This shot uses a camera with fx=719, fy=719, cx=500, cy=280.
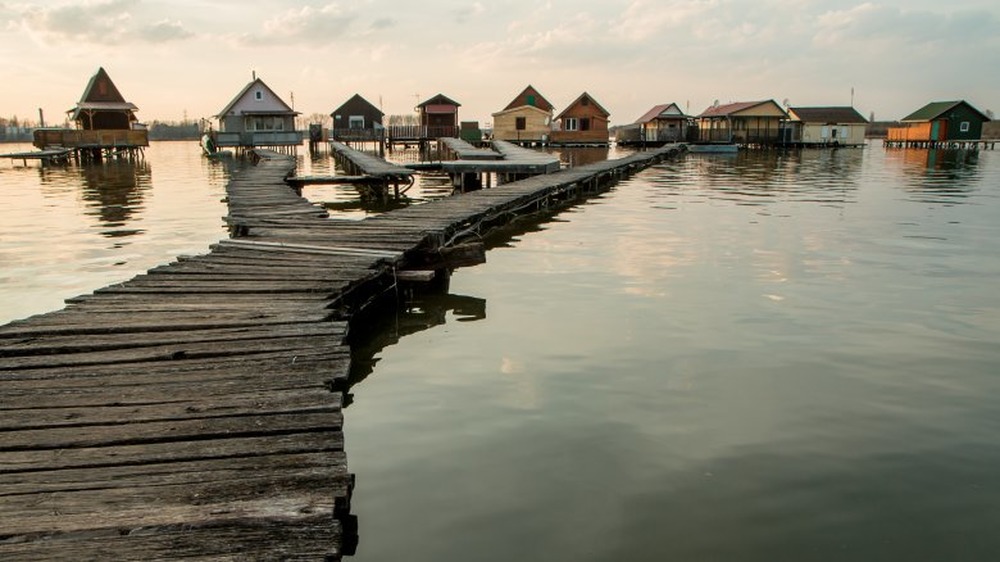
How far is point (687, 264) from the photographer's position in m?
13.6

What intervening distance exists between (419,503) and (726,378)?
3.78 meters

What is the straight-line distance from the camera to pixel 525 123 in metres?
78.3

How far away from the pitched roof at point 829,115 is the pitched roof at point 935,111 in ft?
21.9

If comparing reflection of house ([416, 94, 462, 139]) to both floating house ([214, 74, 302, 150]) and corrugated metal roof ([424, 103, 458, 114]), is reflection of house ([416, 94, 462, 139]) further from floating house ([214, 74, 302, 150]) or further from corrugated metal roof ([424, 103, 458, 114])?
floating house ([214, 74, 302, 150])

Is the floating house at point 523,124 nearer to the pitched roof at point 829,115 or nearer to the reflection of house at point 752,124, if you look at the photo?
the reflection of house at point 752,124

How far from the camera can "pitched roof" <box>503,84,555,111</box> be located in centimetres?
8356

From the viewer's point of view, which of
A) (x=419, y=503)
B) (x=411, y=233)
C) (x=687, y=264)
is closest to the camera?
(x=419, y=503)

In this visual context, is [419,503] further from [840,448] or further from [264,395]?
[840,448]

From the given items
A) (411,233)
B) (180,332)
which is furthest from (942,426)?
(411,233)

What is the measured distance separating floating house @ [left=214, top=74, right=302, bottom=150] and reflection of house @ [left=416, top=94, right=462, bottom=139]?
45.1 feet

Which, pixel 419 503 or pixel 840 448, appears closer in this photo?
pixel 419 503

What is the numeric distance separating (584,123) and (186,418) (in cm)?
7718

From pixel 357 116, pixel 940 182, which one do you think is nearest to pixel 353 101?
pixel 357 116

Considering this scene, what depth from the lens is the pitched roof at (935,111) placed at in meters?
75.9
